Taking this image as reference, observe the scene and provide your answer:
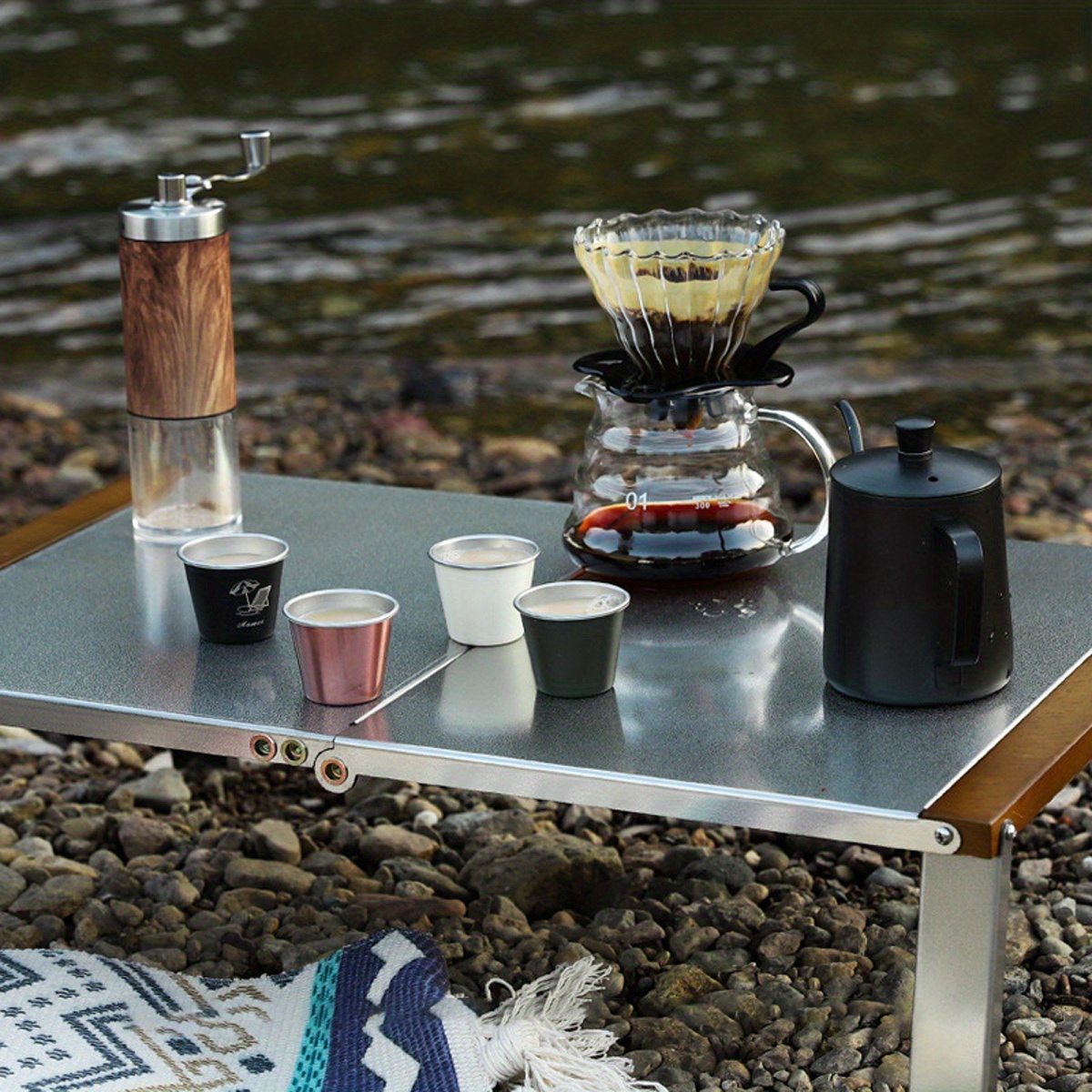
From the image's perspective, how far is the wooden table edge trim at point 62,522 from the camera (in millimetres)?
2391

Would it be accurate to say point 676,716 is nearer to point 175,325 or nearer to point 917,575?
point 917,575

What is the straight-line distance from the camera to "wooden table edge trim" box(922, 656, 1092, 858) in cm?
158

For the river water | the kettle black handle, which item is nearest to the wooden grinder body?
the kettle black handle

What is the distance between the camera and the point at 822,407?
4.83 m

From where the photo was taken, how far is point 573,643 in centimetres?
183

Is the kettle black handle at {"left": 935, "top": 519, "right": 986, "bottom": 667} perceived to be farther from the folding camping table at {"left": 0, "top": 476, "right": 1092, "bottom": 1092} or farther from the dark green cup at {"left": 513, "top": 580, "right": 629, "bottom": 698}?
the dark green cup at {"left": 513, "top": 580, "right": 629, "bottom": 698}

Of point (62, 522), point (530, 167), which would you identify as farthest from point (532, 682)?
point (530, 167)

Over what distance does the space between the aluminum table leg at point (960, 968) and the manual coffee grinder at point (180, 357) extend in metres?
1.14

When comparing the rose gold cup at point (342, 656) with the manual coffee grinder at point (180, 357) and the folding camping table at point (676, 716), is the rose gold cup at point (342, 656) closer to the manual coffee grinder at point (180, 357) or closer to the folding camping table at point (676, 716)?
the folding camping table at point (676, 716)

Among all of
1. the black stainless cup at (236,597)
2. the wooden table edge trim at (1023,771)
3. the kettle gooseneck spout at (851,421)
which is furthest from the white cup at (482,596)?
the wooden table edge trim at (1023,771)

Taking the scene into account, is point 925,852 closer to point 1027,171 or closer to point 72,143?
point 1027,171

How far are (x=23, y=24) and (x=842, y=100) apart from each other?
207 inches

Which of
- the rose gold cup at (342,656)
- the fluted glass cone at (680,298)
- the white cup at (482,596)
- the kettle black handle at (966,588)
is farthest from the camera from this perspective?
the fluted glass cone at (680,298)

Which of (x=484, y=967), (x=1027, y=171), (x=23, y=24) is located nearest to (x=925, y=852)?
(x=484, y=967)
